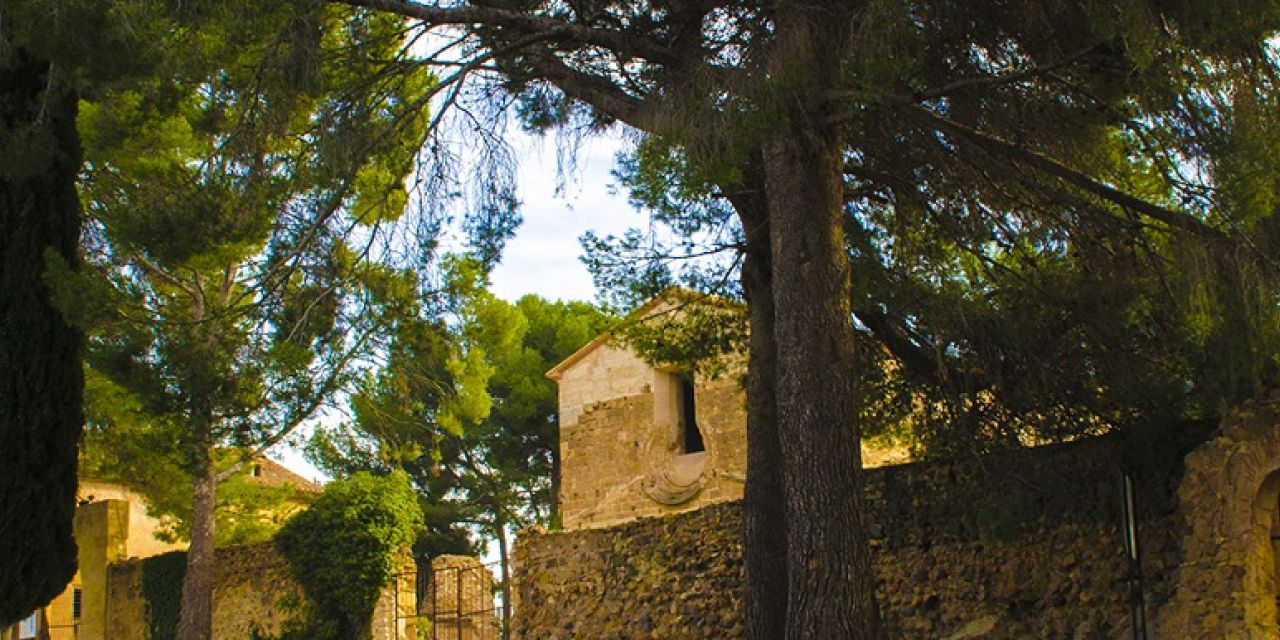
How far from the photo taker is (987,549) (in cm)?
1222

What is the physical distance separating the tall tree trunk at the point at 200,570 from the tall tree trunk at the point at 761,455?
9477 millimetres

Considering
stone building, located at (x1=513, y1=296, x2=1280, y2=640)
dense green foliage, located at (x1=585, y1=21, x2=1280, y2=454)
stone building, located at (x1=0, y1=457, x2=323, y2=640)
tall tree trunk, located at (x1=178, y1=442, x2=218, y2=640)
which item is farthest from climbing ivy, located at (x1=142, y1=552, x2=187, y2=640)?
dense green foliage, located at (x1=585, y1=21, x2=1280, y2=454)

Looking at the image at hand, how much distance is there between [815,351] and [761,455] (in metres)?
1.84

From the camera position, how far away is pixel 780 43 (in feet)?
32.8

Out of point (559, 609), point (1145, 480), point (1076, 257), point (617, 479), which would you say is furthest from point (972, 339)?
point (617, 479)

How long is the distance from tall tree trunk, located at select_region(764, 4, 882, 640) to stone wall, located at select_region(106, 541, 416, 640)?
10.7 metres

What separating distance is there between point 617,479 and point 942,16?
46.6ft

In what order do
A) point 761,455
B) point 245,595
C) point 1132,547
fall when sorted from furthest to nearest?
point 245,595 → point 761,455 → point 1132,547

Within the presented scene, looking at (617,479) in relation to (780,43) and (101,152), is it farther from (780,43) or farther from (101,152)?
(780,43)

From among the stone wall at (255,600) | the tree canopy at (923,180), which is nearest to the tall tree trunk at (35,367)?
the tree canopy at (923,180)

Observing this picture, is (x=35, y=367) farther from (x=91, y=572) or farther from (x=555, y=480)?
(x=555, y=480)

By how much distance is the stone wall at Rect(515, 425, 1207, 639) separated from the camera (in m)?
11.3

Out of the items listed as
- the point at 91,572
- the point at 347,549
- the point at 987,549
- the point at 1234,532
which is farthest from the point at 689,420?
the point at 1234,532

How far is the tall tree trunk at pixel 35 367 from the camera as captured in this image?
41.4ft
